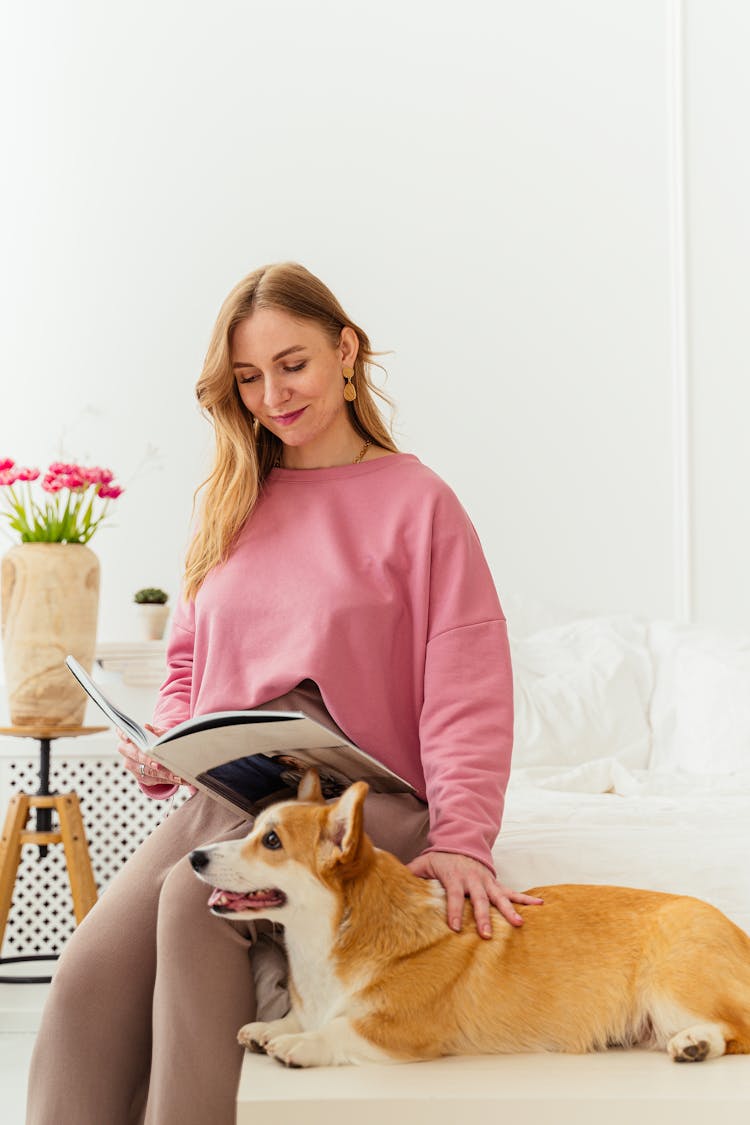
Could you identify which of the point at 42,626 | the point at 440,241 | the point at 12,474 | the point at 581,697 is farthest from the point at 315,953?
the point at 440,241

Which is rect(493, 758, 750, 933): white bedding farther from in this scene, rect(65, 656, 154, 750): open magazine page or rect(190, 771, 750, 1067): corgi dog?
rect(65, 656, 154, 750): open magazine page

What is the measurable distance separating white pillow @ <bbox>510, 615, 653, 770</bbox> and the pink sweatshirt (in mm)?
1072

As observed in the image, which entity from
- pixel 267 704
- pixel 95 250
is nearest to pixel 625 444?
pixel 95 250

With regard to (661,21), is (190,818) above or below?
below

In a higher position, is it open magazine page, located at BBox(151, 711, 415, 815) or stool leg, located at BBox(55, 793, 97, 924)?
open magazine page, located at BBox(151, 711, 415, 815)

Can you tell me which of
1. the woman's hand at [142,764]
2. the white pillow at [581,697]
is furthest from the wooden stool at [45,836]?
the woman's hand at [142,764]

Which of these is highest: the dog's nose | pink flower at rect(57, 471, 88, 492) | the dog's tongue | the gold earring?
the gold earring

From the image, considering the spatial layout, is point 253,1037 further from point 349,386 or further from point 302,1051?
point 349,386

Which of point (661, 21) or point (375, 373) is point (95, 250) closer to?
point (375, 373)

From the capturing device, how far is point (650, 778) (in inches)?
90.4

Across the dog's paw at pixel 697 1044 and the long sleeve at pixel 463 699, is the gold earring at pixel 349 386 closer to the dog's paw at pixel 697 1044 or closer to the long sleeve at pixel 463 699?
the long sleeve at pixel 463 699

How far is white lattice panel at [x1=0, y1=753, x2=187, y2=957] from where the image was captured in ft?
9.43

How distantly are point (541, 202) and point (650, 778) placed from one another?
1.66m

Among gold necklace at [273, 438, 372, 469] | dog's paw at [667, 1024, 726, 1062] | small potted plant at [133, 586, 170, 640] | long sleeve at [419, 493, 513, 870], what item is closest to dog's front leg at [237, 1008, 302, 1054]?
long sleeve at [419, 493, 513, 870]
